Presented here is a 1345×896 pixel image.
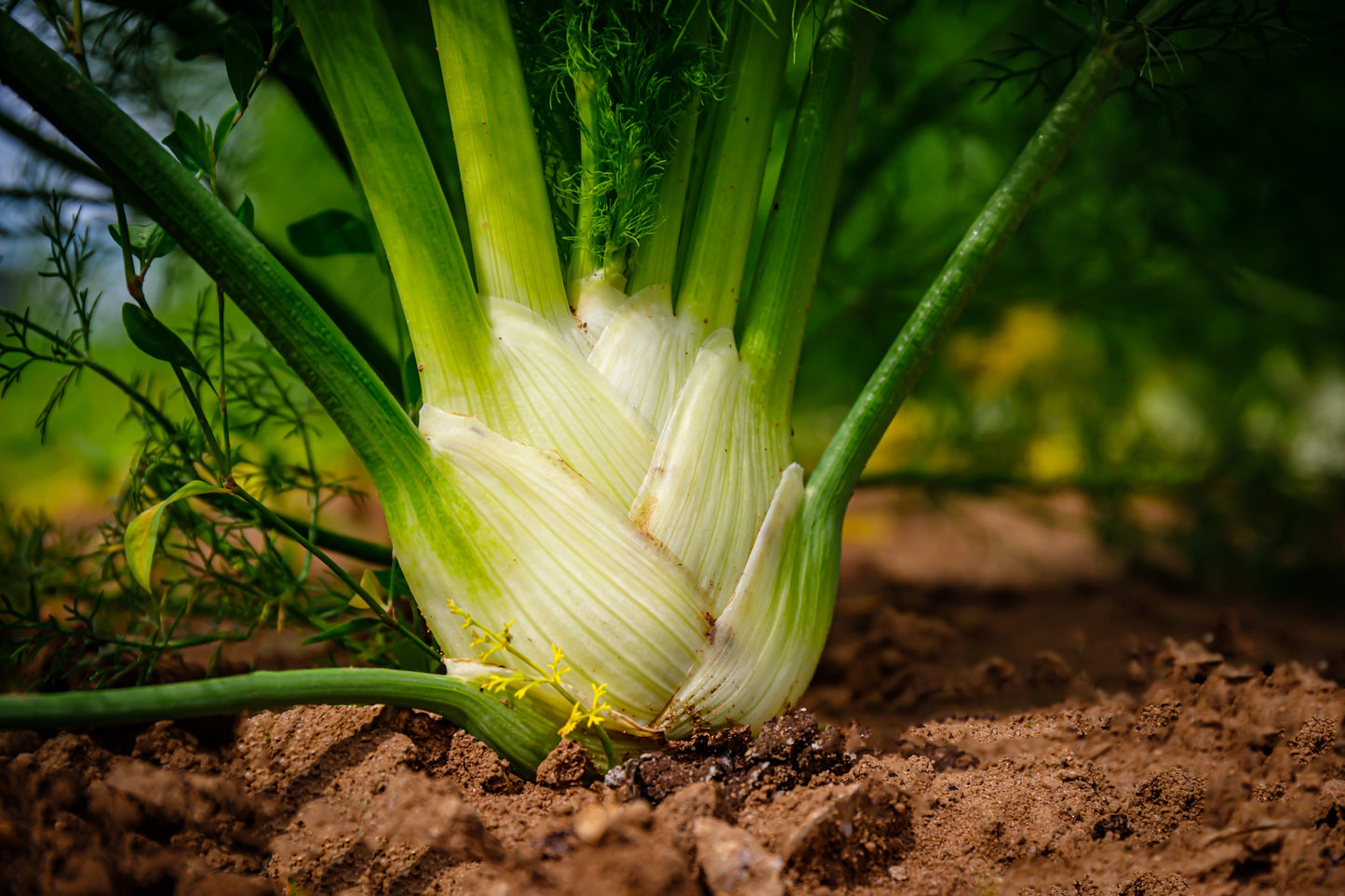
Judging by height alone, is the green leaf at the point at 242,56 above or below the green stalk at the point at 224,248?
above

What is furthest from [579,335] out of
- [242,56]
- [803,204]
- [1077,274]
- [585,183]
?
[1077,274]

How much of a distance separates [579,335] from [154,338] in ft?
1.23

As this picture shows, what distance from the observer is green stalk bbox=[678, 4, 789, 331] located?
33.9 inches

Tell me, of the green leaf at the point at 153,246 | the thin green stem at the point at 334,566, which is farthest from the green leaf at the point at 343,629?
the green leaf at the point at 153,246

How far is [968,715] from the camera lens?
0.93m

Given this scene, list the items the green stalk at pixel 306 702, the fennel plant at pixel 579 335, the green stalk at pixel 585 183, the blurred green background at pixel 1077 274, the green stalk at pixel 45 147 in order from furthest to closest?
the blurred green background at pixel 1077 274 → the green stalk at pixel 45 147 → the green stalk at pixel 585 183 → the fennel plant at pixel 579 335 → the green stalk at pixel 306 702

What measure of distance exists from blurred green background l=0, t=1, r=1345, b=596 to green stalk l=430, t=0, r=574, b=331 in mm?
837

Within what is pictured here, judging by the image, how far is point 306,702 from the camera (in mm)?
593

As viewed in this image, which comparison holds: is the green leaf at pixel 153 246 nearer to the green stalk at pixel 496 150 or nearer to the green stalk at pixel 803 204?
the green stalk at pixel 496 150

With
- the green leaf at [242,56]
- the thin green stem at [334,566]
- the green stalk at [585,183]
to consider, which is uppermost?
the green stalk at [585,183]

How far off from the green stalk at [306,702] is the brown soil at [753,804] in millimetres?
34

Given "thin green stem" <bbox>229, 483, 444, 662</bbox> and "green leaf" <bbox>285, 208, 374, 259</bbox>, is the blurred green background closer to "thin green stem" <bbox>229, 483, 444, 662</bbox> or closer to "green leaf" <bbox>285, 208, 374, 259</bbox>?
"green leaf" <bbox>285, 208, 374, 259</bbox>

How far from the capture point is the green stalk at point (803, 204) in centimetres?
87

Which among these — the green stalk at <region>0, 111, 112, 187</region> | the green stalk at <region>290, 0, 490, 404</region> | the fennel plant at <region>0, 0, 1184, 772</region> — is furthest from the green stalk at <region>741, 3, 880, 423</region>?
the green stalk at <region>0, 111, 112, 187</region>
